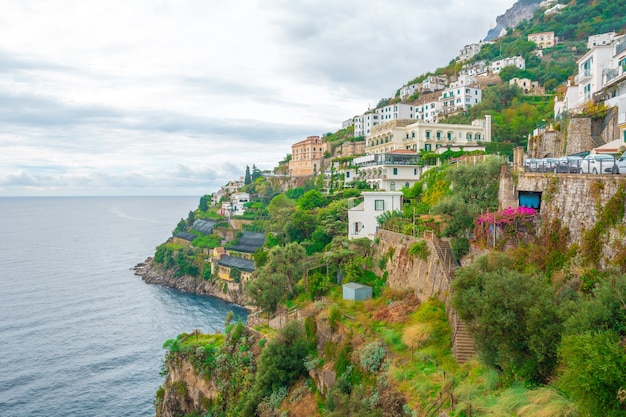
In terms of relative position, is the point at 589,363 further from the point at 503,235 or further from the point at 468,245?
the point at 468,245

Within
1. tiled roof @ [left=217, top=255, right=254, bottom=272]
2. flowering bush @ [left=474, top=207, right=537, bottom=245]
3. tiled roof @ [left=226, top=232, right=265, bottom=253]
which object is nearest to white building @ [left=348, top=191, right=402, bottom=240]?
flowering bush @ [left=474, top=207, right=537, bottom=245]

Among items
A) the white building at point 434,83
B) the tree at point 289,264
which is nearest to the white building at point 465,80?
the white building at point 434,83

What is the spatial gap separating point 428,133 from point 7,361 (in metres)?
59.8

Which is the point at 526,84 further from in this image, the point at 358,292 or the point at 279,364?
the point at 279,364

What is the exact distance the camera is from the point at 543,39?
116 metres

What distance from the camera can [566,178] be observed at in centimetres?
2197

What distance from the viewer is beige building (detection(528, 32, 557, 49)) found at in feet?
376

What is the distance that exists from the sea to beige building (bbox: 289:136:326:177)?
42.8m

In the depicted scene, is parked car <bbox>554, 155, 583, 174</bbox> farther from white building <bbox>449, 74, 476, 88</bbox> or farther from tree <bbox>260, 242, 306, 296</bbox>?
white building <bbox>449, 74, 476, 88</bbox>

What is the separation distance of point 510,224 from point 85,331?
52.7 m

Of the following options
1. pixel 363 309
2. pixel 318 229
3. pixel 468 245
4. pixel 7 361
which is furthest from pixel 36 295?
pixel 468 245

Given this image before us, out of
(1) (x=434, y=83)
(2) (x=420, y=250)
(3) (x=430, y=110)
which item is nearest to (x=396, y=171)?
(2) (x=420, y=250)

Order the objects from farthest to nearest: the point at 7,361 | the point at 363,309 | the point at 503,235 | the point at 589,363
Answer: the point at 7,361, the point at 363,309, the point at 503,235, the point at 589,363

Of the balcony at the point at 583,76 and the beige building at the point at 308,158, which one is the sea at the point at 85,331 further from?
the balcony at the point at 583,76
